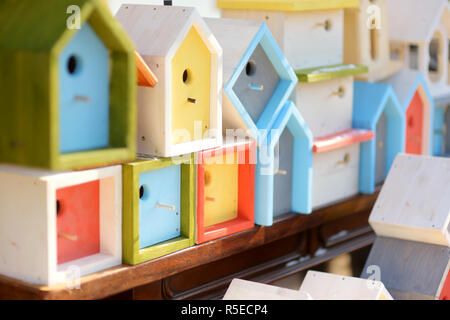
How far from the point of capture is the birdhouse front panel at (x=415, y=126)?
2359mm

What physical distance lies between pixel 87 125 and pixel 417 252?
971mm

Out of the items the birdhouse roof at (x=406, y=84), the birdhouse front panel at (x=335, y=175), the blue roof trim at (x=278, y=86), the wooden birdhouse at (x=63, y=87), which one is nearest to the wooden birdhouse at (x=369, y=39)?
the birdhouse roof at (x=406, y=84)

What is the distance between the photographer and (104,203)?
54.9 inches

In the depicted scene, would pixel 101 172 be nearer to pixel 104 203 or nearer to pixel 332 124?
pixel 104 203

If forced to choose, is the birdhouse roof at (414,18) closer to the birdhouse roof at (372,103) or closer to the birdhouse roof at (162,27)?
the birdhouse roof at (372,103)

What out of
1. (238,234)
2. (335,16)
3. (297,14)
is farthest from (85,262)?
(335,16)

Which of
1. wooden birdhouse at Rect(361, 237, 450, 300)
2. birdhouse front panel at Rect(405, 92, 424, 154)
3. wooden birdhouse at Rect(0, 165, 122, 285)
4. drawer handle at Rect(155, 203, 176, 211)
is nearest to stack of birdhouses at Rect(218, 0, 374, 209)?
wooden birdhouse at Rect(361, 237, 450, 300)

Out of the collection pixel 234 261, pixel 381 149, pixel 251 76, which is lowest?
pixel 234 261

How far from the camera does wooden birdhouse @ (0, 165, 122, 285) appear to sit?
1.26 m

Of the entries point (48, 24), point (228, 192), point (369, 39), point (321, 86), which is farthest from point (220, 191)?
point (369, 39)

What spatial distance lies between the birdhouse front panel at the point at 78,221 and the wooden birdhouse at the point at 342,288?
47 centimetres

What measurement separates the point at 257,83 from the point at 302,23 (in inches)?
10.0

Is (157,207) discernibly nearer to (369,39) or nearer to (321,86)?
(321,86)

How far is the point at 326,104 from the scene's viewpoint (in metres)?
1.97
